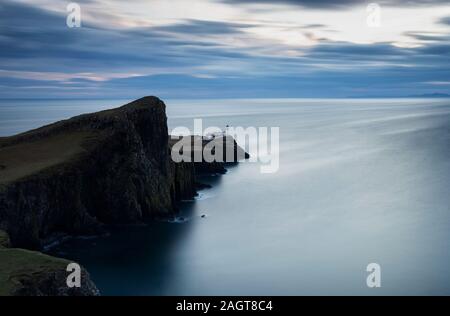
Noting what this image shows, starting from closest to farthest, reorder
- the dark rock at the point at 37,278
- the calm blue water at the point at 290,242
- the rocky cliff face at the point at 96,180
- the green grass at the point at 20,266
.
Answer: the dark rock at the point at 37,278, the green grass at the point at 20,266, the calm blue water at the point at 290,242, the rocky cliff face at the point at 96,180

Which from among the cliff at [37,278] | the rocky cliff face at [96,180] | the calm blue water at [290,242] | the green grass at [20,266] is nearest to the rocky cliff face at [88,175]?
the rocky cliff face at [96,180]

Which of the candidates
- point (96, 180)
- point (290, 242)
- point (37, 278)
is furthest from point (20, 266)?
point (290, 242)

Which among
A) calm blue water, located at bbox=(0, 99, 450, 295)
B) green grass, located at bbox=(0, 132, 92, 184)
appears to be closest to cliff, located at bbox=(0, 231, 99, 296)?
calm blue water, located at bbox=(0, 99, 450, 295)

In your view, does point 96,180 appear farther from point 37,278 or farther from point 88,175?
point 37,278

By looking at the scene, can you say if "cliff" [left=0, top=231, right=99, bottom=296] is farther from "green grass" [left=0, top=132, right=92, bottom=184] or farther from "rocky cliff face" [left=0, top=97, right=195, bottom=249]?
"green grass" [left=0, top=132, right=92, bottom=184]

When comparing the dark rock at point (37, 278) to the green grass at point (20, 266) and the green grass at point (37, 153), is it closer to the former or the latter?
the green grass at point (20, 266)

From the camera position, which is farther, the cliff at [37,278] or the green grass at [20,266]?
the green grass at [20,266]

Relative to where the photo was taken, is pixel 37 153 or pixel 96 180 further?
pixel 37 153

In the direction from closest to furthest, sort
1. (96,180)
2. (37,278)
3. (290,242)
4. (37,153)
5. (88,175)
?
(37,278)
(290,242)
(88,175)
(96,180)
(37,153)

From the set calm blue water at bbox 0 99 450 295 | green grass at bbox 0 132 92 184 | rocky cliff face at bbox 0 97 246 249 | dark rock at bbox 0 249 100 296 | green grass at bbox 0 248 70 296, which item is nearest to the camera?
dark rock at bbox 0 249 100 296
